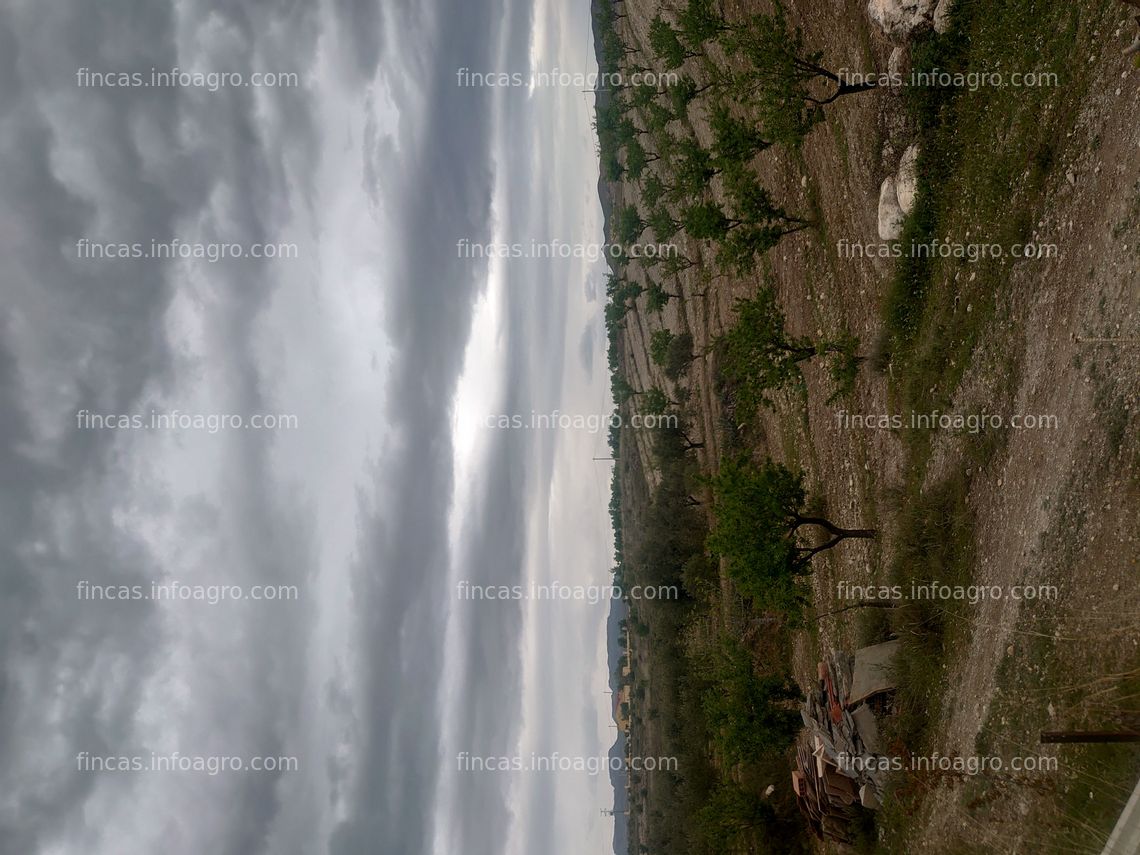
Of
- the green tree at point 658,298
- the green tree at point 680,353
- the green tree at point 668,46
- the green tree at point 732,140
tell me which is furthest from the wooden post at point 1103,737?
the green tree at point 658,298

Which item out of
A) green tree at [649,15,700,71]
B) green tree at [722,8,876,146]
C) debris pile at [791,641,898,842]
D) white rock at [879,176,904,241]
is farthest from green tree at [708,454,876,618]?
green tree at [649,15,700,71]

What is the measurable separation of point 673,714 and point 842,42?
50106 mm

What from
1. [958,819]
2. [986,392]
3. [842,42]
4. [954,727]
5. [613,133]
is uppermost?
[613,133]

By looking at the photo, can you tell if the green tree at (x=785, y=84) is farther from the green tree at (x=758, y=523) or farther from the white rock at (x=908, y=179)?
the green tree at (x=758, y=523)

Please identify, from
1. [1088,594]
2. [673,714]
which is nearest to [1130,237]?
[1088,594]

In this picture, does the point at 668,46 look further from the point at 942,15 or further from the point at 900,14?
the point at 942,15

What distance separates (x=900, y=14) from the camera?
78.6 feet

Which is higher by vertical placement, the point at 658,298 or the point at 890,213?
the point at 658,298

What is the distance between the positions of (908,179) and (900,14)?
572cm

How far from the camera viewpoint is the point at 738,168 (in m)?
30.1

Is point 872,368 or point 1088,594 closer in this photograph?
point 1088,594

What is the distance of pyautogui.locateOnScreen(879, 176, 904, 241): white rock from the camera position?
24545 mm

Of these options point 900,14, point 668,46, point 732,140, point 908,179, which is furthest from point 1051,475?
point 668,46

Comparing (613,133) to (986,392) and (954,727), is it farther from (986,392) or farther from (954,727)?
(954,727)
